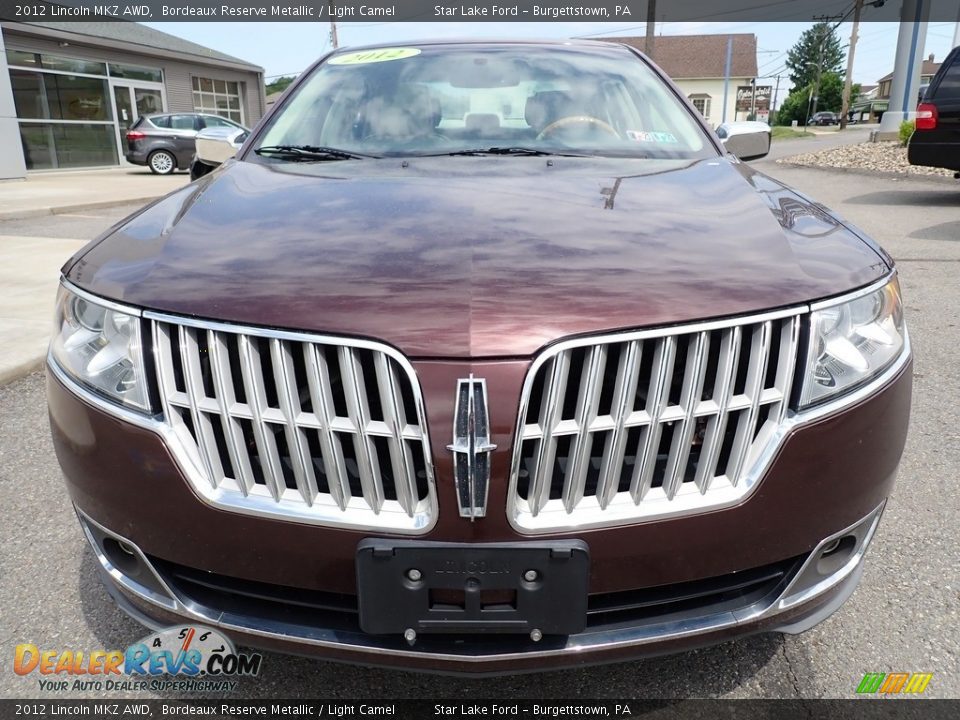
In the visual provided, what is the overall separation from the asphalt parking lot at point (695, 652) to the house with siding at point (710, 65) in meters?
60.1

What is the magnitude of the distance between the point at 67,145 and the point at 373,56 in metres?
17.7

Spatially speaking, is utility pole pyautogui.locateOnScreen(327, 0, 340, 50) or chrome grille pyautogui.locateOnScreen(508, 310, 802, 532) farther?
utility pole pyautogui.locateOnScreen(327, 0, 340, 50)

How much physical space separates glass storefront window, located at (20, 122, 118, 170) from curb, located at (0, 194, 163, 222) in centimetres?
669


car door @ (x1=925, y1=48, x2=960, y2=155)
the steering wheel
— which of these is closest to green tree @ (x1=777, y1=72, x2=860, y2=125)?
car door @ (x1=925, y1=48, x2=960, y2=155)

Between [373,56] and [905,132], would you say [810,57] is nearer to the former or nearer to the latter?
[905,132]

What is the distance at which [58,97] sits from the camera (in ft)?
56.9

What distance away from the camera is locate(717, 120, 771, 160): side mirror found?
2.95m

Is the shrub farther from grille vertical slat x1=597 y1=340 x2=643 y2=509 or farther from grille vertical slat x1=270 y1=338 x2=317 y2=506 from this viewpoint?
grille vertical slat x1=270 y1=338 x2=317 y2=506

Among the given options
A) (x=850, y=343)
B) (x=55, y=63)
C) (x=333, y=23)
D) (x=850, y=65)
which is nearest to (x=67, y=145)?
(x=55, y=63)

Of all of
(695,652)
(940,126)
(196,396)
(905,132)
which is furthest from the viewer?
(905,132)

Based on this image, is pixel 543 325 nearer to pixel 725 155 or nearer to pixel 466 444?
pixel 466 444

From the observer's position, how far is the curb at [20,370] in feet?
12.2

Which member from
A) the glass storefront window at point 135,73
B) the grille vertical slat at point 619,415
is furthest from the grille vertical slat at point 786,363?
the glass storefront window at point 135,73

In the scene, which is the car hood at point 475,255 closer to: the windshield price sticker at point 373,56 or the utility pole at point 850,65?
the windshield price sticker at point 373,56
